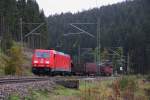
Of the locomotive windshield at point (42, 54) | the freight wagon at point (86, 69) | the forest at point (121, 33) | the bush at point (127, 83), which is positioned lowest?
the bush at point (127, 83)

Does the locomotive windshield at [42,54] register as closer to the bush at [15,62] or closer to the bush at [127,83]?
the bush at [15,62]

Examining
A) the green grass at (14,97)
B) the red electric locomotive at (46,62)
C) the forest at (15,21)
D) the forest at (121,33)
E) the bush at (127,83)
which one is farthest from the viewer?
the forest at (121,33)

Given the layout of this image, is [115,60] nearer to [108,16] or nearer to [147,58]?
[147,58]

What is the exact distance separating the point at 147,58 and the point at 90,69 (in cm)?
4874

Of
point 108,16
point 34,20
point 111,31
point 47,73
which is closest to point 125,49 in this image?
point 111,31

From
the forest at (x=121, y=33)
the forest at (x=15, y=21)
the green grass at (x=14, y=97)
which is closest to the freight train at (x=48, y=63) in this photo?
the forest at (x=15, y=21)

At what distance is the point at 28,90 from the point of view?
19.5 meters

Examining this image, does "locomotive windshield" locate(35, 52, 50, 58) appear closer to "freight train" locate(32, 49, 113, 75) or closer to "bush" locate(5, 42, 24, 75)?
"freight train" locate(32, 49, 113, 75)

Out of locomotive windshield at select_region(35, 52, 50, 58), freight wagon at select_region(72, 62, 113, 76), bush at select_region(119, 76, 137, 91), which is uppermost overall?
locomotive windshield at select_region(35, 52, 50, 58)

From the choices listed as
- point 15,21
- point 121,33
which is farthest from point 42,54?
point 121,33

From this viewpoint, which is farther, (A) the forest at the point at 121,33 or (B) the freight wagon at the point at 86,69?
(A) the forest at the point at 121,33

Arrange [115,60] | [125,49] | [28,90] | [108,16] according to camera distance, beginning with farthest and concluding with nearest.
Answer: [108,16] < [125,49] < [115,60] < [28,90]

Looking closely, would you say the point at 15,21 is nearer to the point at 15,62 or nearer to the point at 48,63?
the point at 15,62

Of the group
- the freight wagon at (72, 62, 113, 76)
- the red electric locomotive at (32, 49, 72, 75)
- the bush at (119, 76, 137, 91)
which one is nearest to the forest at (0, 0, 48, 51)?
the freight wagon at (72, 62, 113, 76)
